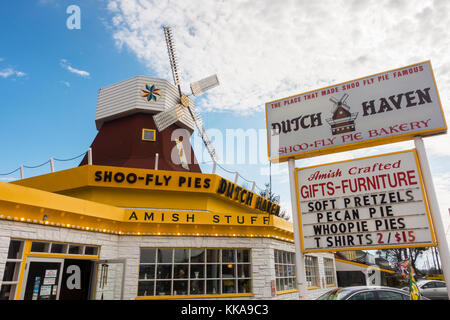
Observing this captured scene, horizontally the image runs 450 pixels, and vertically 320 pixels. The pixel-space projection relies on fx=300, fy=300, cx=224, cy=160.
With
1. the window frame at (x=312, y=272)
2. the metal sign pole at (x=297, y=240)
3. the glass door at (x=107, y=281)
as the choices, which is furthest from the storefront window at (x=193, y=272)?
the window frame at (x=312, y=272)

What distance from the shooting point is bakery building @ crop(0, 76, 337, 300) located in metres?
9.51

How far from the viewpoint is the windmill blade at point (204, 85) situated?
25089 mm

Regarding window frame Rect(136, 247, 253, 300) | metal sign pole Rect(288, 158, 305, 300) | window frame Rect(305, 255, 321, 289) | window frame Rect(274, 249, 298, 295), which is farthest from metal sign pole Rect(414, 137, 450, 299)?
window frame Rect(305, 255, 321, 289)

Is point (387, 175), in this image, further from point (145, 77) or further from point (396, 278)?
point (396, 278)

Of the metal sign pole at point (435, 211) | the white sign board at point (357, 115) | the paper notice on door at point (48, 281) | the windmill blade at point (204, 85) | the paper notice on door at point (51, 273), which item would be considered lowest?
the paper notice on door at point (48, 281)

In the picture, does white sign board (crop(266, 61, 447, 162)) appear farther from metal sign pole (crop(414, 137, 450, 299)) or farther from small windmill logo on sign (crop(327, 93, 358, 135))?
metal sign pole (crop(414, 137, 450, 299))

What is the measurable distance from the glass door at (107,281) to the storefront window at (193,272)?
3.11 feet

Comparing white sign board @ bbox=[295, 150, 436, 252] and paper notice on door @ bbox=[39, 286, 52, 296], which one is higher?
white sign board @ bbox=[295, 150, 436, 252]

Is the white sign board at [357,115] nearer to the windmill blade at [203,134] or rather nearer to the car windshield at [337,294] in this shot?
the car windshield at [337,294]

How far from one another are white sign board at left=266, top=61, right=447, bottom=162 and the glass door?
829cm

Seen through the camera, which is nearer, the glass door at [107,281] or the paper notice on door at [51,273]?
the paper notice on door at [51,273]

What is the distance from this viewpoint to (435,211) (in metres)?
6.56
